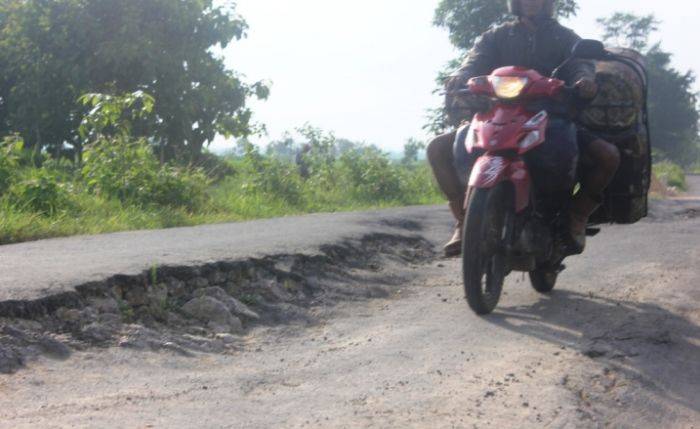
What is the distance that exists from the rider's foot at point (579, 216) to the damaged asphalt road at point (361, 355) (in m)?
0.37

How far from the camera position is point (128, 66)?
20453 millimetres

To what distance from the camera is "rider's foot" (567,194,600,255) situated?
17.1 ft

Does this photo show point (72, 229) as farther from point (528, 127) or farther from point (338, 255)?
point (528, 127)

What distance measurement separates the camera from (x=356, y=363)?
3.91 meters

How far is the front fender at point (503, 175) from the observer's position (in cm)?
463

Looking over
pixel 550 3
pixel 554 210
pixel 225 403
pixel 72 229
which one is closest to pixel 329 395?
pixel 225 403

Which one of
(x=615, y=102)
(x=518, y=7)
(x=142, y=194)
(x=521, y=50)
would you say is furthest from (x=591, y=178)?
(x=142, y=194)

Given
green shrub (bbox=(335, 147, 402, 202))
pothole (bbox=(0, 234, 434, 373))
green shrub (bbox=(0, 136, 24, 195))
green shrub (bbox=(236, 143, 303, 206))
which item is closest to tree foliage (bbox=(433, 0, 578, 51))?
green shrub (bbox=(335, 147, 402, 202))

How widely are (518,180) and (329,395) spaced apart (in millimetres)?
1819

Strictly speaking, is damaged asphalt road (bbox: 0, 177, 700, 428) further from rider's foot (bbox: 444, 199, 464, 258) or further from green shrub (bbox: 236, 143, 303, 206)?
green shrub (bbox: 236, 143, 303, 206)

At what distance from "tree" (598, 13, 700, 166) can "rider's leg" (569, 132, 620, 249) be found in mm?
56671

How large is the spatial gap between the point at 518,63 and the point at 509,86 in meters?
0.72

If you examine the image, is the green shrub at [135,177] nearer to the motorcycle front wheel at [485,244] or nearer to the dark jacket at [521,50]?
the dark jacket at [521,50]

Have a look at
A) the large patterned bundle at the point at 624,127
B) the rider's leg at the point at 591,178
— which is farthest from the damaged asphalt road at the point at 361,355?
the large patterned bundle at the point at 624,127
